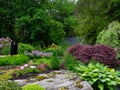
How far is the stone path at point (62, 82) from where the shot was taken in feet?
19.9

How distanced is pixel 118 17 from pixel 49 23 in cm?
702

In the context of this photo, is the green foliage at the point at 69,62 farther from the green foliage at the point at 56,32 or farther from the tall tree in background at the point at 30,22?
the green foliage at the point at 56,32

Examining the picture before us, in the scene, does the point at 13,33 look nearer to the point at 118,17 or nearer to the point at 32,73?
the point at 118,17

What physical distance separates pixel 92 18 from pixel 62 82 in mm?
6377

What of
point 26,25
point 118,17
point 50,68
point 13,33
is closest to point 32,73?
point 50,68

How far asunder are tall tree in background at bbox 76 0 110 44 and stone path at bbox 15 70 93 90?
5530 millimetres

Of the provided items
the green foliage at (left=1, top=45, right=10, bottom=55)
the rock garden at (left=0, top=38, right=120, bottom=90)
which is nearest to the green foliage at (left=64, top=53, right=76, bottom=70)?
the rock garden at (left=0, top=38, right=120, bottom=90)

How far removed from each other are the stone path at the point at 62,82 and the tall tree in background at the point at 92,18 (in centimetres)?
553

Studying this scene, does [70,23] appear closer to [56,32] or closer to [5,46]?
[56,32]

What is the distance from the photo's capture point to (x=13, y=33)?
19109 mm

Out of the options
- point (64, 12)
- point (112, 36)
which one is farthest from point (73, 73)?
point (64, 12)

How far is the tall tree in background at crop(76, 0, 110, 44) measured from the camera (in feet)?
39.3

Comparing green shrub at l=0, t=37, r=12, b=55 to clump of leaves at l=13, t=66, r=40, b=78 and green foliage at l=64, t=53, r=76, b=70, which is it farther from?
green foliage at l=64, t=53, r=76, b=70

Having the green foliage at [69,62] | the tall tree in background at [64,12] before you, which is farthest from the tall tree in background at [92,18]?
the tall tree in background at [64,12]
